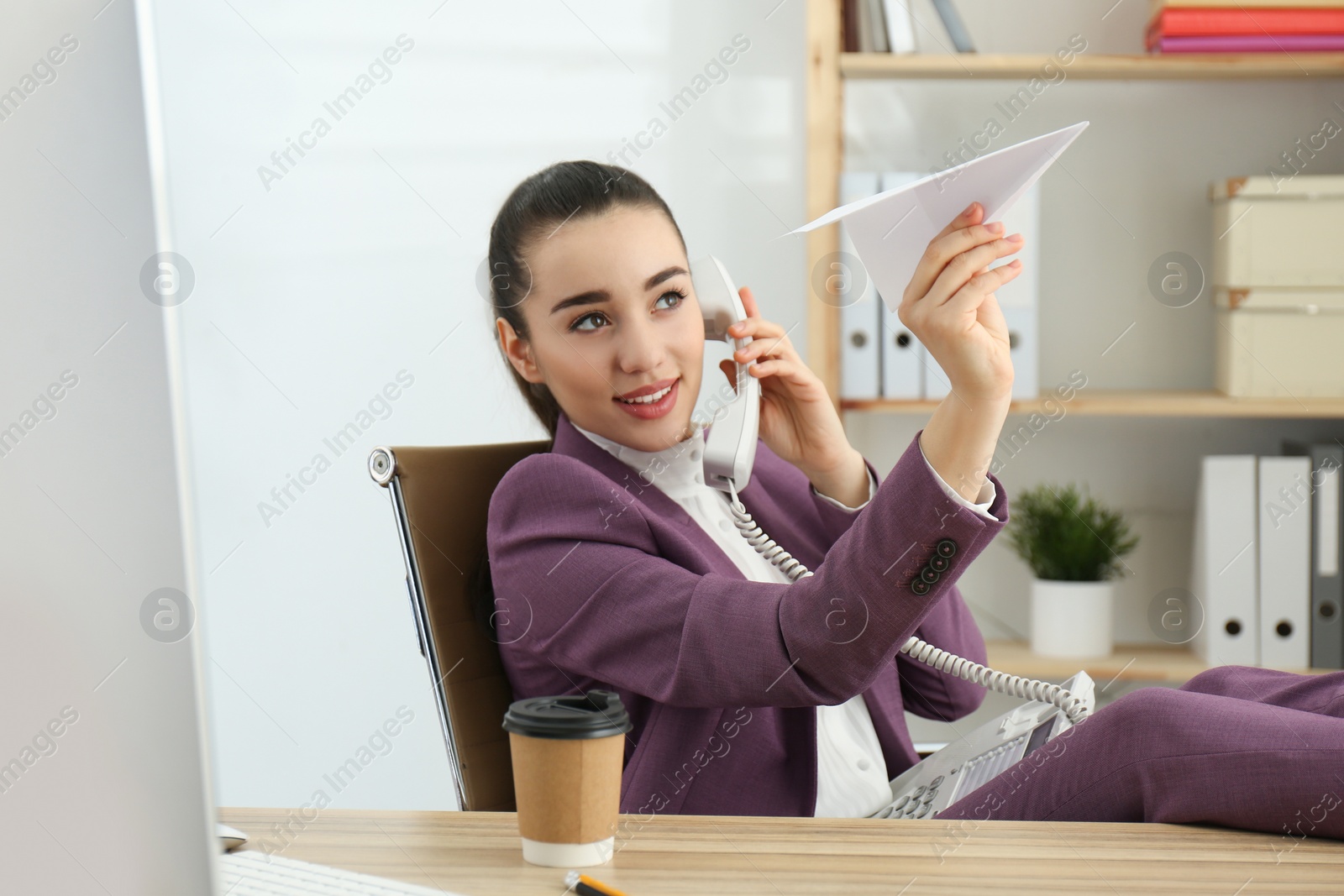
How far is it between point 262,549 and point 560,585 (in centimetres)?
120

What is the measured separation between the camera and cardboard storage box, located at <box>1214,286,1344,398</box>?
183cm

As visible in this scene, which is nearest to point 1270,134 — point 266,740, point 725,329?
point 725,329

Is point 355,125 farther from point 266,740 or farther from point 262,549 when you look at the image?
point 266,740

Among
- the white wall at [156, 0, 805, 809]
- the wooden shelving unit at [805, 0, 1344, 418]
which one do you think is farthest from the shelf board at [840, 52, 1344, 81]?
the white wall at [156, 0, 805, 809]

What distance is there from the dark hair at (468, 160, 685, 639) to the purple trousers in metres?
0.53

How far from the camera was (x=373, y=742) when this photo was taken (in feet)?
6.54

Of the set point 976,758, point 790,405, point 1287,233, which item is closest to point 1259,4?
point 1287,233

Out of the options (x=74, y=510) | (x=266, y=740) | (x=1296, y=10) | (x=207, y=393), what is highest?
(x=1296, y=10)

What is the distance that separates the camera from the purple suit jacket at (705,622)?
771mm

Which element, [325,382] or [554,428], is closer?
[554,428]

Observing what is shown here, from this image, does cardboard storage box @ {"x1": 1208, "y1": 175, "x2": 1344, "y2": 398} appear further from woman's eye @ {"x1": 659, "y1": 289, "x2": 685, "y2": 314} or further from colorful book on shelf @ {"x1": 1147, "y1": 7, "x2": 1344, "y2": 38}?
woman's eye @ {"x1": 659, "y1": 289, "x2": 685, "y2": 314}

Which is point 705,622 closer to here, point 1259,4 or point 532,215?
point 532,215

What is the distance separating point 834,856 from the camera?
0.62 meters

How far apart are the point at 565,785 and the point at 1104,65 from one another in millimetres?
1720
